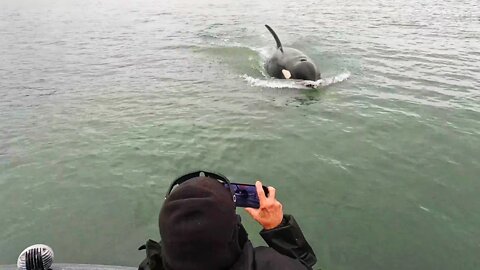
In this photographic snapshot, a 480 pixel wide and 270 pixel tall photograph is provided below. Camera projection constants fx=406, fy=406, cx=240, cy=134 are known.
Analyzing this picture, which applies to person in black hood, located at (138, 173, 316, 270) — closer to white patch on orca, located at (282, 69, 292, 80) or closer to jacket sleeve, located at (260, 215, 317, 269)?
jacket sleeve, located at (260, 215, 317, 269)

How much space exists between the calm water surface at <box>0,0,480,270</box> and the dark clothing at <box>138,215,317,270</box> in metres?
2.77

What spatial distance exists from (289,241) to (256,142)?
572 cm


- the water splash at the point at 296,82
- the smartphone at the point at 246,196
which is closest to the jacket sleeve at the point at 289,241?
the smartphone at the point at 246,196

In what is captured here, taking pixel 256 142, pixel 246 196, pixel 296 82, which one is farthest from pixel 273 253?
pixel 296 82

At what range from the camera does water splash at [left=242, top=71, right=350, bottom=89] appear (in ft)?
38.6

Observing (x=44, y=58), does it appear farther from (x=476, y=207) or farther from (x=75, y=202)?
(x=476, y=207)

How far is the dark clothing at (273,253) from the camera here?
2123 millimetres

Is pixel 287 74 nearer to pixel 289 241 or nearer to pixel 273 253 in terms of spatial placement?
pixel 289 241

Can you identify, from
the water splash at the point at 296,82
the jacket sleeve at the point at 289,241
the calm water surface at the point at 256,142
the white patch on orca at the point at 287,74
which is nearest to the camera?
the jacket sleeve at the point at 289,241

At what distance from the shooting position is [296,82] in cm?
1212

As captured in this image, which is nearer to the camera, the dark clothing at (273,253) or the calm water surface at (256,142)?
the dark clothing at (273,253)

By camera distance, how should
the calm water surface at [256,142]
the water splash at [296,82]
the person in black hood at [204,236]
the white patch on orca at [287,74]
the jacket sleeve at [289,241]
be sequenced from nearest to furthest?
the person in black hood at [204,236] < the jacket sleeve at [289,241] < the calm water surface at [256,142] < the water splash at [296,82] < the white patch on orca at [287,74]

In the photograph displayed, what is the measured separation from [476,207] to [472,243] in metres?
0.89

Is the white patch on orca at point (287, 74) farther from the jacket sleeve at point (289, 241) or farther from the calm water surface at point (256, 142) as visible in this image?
the jacket sleeve at point (289, 241)
